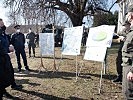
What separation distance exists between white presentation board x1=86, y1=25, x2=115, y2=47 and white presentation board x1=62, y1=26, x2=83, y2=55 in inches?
33.3

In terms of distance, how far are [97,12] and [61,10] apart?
3.84 metres

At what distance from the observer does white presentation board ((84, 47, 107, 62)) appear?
9727 mm

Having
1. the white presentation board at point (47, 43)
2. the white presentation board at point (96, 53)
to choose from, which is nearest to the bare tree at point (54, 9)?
the white presentation board at point (47, 43)

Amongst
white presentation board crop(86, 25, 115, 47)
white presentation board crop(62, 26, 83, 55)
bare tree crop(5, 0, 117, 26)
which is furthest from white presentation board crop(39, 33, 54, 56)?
bare tree crop(5, 0, 117, 26)

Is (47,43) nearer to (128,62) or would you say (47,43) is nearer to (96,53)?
(96,53)

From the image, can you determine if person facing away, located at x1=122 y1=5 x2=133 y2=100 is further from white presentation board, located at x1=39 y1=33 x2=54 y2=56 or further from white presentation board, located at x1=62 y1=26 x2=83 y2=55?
white presentation board, located at x1=39 y1=33 x2=54 y2=56

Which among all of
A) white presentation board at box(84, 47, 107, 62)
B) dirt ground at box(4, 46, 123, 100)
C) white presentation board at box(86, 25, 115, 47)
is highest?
white presentation board at box(86, 25, 115, 47)

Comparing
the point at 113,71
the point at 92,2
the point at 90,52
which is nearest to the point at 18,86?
the point at 90,52

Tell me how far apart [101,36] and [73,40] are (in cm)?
181

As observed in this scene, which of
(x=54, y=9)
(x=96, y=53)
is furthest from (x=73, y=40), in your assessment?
(x=54, y=9)

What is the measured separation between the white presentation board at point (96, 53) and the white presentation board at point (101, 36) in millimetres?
164

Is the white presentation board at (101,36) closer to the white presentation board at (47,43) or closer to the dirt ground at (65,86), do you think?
A: the dirt ground at (65,86)

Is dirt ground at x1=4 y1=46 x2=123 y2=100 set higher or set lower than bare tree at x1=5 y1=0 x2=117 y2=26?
lower

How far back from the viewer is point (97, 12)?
35.2 meters
